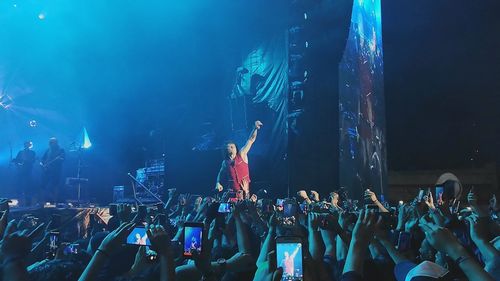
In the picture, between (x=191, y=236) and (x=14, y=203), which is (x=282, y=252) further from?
(x=14, y=203)

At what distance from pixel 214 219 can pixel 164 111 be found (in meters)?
10.3

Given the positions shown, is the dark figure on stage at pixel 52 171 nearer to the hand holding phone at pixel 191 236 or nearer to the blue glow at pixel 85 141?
the blue glow at pixel 85 141

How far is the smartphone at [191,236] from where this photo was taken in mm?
2605

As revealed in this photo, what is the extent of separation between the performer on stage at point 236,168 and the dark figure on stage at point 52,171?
4132 mm

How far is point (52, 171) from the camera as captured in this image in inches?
425

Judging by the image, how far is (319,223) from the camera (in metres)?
2.85

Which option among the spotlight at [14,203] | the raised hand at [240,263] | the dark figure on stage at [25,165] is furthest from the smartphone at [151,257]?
the dark figure on stage at [25,165]

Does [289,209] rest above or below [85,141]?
below

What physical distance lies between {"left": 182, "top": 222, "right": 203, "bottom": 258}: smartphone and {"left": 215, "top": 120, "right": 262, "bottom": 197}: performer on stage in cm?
805

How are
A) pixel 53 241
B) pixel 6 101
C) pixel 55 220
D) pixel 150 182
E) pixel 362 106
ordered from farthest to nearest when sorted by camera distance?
pixel 150 182
pixel 6 101
pixel 362 106
pixel 55 220
pixel 53 241

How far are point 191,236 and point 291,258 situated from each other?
0.68m

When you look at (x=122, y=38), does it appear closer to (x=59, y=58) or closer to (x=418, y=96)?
(x=59, y=58)

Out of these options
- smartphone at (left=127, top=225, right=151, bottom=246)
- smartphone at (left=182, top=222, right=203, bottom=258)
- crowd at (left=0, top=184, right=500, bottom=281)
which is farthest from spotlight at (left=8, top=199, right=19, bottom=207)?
smartphone at (left=182, top=222, right=203, bottom=258)

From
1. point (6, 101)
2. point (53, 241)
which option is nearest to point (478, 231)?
point (53, 241)
